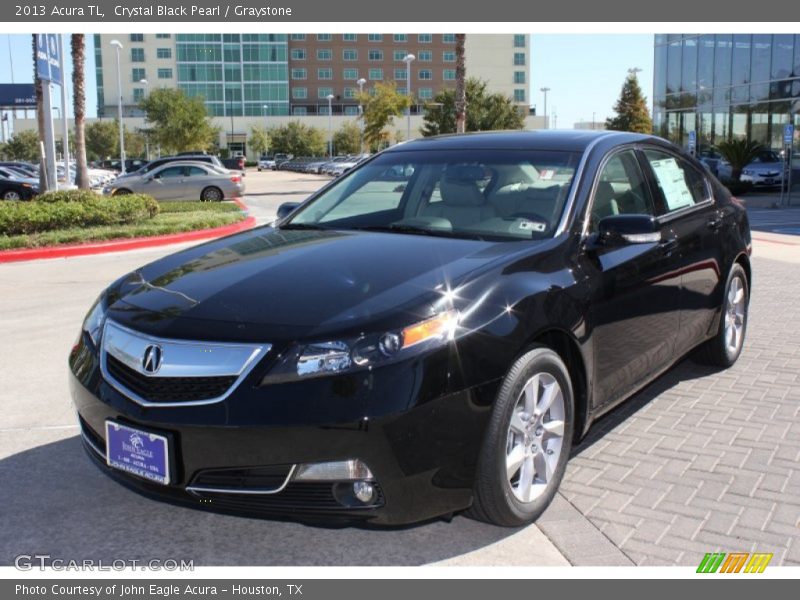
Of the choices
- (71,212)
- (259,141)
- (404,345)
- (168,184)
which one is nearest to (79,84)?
(168,184)

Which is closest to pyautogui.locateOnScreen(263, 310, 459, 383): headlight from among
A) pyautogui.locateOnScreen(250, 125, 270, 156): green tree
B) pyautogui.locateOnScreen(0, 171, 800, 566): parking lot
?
pyautogui.locateOnScreen(0, 171, 800, 566): parking lot

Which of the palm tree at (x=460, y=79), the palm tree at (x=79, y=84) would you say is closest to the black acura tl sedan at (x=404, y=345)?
the palm tree at (x=79, y=84)

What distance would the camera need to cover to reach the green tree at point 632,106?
7875 cm

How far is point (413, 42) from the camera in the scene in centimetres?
11756

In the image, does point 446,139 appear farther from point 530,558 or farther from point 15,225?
point 15,225

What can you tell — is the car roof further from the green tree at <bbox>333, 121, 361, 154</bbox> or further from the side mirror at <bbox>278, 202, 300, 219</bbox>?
the green tree at <bbox>333, 121, 361, 154</bbox>

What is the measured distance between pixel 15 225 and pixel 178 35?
111 metres

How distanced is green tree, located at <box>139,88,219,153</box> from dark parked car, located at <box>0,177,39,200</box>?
3873cm

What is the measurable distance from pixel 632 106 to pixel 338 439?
8292 centimetres

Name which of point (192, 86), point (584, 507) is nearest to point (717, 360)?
point (584, 507)

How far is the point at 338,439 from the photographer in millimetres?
2918

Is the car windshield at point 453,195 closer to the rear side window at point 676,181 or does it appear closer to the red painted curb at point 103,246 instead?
the rear side window at point 676,181

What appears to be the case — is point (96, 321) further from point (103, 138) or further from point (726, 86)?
point (103, 138)

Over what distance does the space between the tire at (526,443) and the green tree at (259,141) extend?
103995 millimetres
